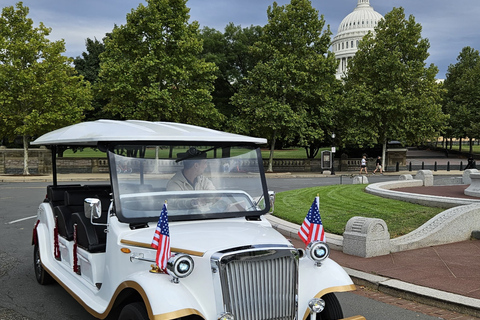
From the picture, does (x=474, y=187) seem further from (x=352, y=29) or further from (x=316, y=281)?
(x=352, y=29)

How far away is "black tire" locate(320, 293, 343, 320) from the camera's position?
407cm

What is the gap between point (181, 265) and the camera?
3.56m

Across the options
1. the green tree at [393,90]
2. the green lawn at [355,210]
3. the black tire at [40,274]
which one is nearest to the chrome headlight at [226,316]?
the black tire at [40,274]

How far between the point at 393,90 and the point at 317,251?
119 feet

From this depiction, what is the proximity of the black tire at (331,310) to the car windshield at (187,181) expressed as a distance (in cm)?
119

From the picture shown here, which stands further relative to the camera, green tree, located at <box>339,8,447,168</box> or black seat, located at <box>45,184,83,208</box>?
green tree, located at <box>339,8,447,168</box>

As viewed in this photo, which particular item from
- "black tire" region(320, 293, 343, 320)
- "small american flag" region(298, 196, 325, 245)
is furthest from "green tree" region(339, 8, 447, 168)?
"black tire" region(320, 293, 343, 320)

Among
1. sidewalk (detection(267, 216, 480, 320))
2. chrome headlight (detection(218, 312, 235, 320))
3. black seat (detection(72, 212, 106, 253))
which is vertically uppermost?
black seat (detection(72, 212, 106, 253))

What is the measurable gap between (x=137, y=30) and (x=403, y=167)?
26.5 meters

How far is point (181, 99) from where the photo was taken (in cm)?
3206

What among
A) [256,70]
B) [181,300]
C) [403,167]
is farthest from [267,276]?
[403,167]

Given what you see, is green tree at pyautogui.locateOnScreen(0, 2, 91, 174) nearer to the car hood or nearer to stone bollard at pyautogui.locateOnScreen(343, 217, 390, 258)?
stone bollard at pyautogui.locateOnScreen(343, 217, 390, 258)

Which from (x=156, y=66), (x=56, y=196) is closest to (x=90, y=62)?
(x=156, y=66)

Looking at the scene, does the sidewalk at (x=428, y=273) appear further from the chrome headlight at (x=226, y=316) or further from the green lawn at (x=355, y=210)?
the chrome headlight at (x=226, y=316)
